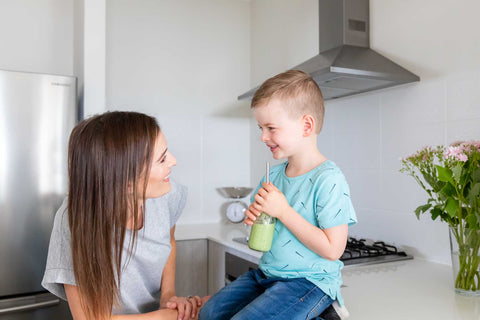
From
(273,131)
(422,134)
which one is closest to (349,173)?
(422,134)

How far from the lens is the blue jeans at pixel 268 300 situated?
926mm

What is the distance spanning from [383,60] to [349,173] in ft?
1.98

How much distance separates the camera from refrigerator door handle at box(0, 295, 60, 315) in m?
1.85

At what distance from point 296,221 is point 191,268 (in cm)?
145

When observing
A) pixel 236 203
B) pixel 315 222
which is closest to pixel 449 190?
pixel 315 222

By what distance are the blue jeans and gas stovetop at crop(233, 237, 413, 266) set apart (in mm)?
581

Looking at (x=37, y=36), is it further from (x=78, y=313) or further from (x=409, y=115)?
(x=409, y=115)

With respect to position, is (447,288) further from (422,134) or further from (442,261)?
(422,134)

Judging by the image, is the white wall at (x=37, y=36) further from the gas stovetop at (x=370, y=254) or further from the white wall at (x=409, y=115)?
the gas stovetop at (x=370, y=254)

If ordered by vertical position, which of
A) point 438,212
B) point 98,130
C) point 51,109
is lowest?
point 438,212

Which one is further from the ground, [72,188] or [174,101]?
[174,101]

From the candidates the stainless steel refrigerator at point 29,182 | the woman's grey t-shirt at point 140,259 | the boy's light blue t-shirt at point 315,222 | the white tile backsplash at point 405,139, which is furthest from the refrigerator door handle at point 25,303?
the white tile backsplash at point 405,139

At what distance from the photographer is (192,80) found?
2.86 meters

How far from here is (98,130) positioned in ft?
3.32
